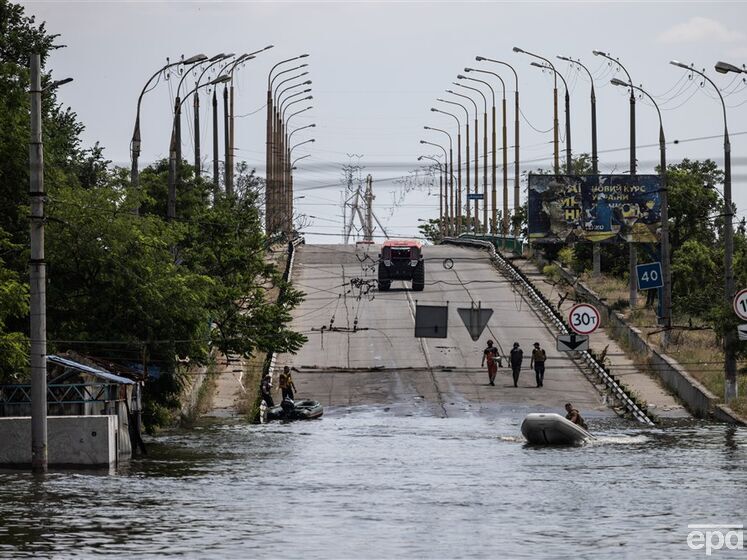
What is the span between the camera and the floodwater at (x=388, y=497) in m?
33.0

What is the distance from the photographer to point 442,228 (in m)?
180

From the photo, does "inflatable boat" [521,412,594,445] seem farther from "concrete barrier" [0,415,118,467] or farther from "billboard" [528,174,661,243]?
"billboard" [528,174,661,243]

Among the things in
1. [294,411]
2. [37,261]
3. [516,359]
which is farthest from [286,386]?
[37,261]

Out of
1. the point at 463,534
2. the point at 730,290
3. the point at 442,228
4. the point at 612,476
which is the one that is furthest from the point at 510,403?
the point at 442,228

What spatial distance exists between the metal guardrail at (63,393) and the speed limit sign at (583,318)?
1802 cm

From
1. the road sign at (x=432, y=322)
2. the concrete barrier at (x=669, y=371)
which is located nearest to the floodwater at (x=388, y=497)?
the concrete barrier at (x=669, y=371)

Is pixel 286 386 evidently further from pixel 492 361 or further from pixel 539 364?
pixel 539 364

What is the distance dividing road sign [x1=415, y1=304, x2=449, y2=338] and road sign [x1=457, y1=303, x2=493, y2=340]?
194 centimetres

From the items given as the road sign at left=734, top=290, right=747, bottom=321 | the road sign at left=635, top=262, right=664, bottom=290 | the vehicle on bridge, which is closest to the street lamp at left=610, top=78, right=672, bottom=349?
the road sign at left=635, top=262, right=664, bottom=290

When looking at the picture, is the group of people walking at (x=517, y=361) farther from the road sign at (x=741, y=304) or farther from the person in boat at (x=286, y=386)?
the road sign at (x=741, y=304)

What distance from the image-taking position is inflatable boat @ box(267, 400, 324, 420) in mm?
57062

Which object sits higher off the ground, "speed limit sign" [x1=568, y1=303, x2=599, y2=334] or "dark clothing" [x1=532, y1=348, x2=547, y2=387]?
"speed limit sign" [x1=568, y1=303, x2=599, y2=334]

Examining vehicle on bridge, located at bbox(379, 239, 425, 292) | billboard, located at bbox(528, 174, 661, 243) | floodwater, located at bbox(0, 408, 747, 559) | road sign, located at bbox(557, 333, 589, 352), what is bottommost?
floodwater, located at bbox(0, 408, 747, 559)

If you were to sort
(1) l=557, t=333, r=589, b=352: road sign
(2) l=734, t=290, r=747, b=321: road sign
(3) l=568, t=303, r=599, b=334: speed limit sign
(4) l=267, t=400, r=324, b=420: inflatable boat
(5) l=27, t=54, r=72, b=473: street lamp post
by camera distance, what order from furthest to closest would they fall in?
(3) l=568, t=303, r=599, b=334: speed limit sign, (4) l=267, t=400, r=324, b=420: inflatable boat, (1) l=557, t=333, r=589, b=352: road sign, (2) l=734, t=290, r=747, b=321: road sign, (5) l=27, t=54, r=72, b=473: street lamp post
